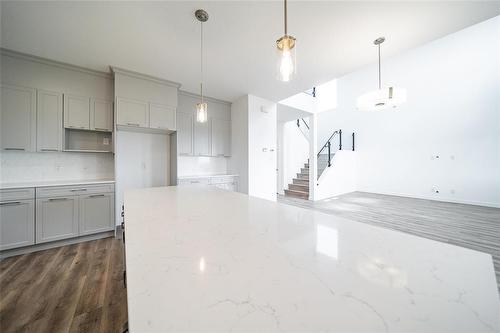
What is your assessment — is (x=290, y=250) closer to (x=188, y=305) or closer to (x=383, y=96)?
(x=188, y=305)

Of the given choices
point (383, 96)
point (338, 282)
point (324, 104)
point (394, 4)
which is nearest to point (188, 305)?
point (338, 282)

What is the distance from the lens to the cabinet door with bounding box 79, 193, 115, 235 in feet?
9.05

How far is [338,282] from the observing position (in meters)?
0.53

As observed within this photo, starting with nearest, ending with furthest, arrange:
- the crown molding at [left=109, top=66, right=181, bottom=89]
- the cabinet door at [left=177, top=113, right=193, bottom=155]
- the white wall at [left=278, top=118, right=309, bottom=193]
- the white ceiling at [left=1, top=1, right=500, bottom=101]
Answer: the white ceiling at [left=1, top=1, right=500, bottom=101], the crown molding at [left=109, top=66, right=181, bottom=89], the cabinet door at [left=177, top=113, right=193, bottom=155], the white wall at [left=278, top=118, right=309, bottom=193]

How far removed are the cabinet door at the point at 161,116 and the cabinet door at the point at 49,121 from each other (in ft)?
3.96

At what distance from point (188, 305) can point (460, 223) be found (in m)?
5.28

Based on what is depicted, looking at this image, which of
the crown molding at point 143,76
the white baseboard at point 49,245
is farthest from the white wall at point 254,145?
the white baseboard at point 49,245

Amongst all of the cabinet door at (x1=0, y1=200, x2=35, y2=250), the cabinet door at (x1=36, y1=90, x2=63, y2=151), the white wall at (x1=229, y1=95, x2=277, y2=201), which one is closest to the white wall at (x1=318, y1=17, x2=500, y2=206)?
the white wall at (x1=229, y1=95, x2=277, y2=201)

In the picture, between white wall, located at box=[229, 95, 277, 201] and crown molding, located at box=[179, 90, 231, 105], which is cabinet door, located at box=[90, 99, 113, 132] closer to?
crown molding, located at box=[179, 90, 231, 105]

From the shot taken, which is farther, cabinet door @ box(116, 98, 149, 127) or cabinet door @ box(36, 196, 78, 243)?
cabinet door @ box(116, 98, 149, 127)

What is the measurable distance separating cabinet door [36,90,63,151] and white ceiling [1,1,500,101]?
57cm

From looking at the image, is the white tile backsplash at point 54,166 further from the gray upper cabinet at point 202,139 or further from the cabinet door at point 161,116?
the gray upper cabinet at point 202,139

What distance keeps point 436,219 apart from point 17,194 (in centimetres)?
693

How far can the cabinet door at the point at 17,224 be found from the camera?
2.28m
